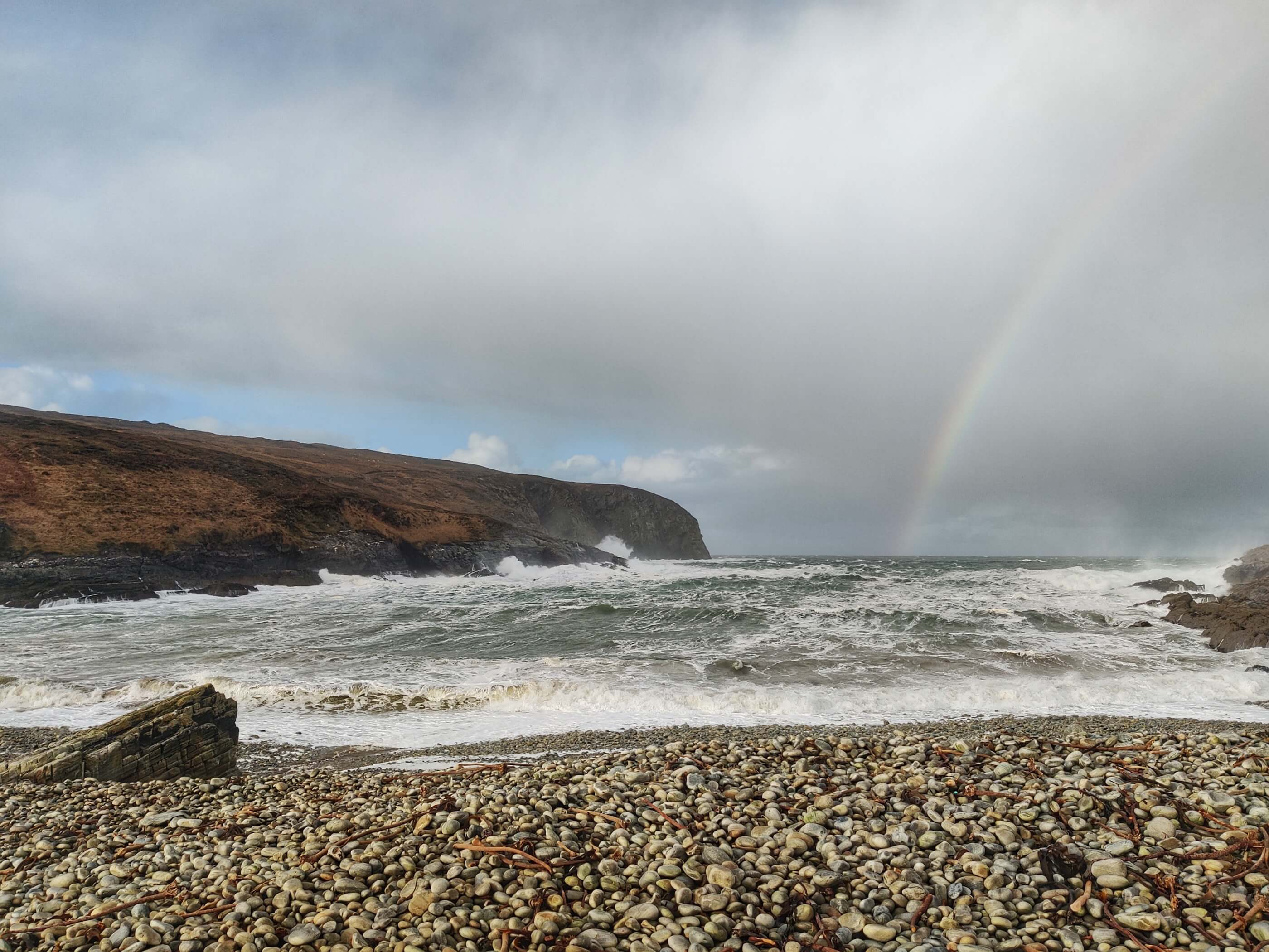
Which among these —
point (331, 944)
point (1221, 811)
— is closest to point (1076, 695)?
point (1221, 811)

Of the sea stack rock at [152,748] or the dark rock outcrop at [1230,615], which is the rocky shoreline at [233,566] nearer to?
the sea stack rock at [152,748]

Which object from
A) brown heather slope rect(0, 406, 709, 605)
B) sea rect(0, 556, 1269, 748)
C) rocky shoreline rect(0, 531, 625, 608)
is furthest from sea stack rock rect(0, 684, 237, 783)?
brown heather slope rect(0, 406, 709, 605)

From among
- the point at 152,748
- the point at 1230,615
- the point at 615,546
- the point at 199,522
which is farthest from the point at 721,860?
the point at 615,546

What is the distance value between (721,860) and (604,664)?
15765 mm

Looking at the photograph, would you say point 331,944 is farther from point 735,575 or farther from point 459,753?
point 735,575

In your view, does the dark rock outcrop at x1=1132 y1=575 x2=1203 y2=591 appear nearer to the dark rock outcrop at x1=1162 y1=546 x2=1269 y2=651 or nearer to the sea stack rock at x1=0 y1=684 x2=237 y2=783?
the dark rock outcrop at x1=1162 y1=546 x2=1269 y2=651

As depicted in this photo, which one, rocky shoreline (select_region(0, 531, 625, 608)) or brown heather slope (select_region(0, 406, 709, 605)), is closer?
rocky shoreline (select_region(0, 531, 625, 608))

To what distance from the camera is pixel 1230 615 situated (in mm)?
24828

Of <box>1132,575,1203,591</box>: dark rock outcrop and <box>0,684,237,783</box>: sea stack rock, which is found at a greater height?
<box>1132,575,1203,591</box>: dark rock outcrop

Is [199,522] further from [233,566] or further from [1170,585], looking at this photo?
[1170,585]

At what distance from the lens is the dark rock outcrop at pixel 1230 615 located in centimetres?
2183

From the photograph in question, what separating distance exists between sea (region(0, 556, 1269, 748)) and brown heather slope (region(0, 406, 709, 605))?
641cm

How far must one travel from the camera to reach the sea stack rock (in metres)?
8.60

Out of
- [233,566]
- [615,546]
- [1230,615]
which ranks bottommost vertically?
[233,566]
